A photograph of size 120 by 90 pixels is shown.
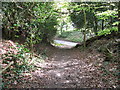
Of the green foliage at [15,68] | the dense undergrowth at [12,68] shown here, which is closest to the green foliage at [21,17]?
the dense undergrowth at [12,68]

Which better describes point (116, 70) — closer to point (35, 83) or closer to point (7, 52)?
point (35, 83)

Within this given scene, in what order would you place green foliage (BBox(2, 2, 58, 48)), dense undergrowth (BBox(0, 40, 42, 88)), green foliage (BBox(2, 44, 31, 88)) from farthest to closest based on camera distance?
green foliage (BBox(2, 2, 58, 48)) → green foliage (BBox(2, 44, 31, 88)) → dense undergrowth (BBox(0, 40, 42, 88))

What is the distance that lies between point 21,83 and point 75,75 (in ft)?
8.54

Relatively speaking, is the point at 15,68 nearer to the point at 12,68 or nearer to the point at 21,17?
the point at 12,68

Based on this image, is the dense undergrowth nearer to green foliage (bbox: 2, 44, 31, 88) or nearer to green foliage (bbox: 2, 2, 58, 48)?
green foliage (bbox: 2, 44, 31, 88)

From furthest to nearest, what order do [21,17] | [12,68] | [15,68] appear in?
[21,17], [15,68], [12,68]

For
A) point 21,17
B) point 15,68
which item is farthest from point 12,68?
point 21,17

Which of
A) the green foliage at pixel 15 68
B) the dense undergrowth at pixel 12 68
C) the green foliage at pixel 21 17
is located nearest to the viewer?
the dense undergrowth at pixel 12 68

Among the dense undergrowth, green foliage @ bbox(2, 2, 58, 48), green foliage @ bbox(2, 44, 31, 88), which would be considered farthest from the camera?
green foliage @ bbox(2, 2, 58, 48)

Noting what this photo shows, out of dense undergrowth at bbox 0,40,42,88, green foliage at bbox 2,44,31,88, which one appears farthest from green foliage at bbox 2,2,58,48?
green foliage at bbox 2,44,31,88

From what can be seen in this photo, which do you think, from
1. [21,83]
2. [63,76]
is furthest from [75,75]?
[21,83]

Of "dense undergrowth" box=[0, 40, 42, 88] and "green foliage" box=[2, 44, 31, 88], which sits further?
"green foliage" box=[2, 44, 31, 88]

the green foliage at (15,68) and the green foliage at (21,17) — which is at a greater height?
the green foliage at (21,17)

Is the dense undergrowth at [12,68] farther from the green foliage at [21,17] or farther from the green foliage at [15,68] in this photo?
the green foliage at [21,17]
